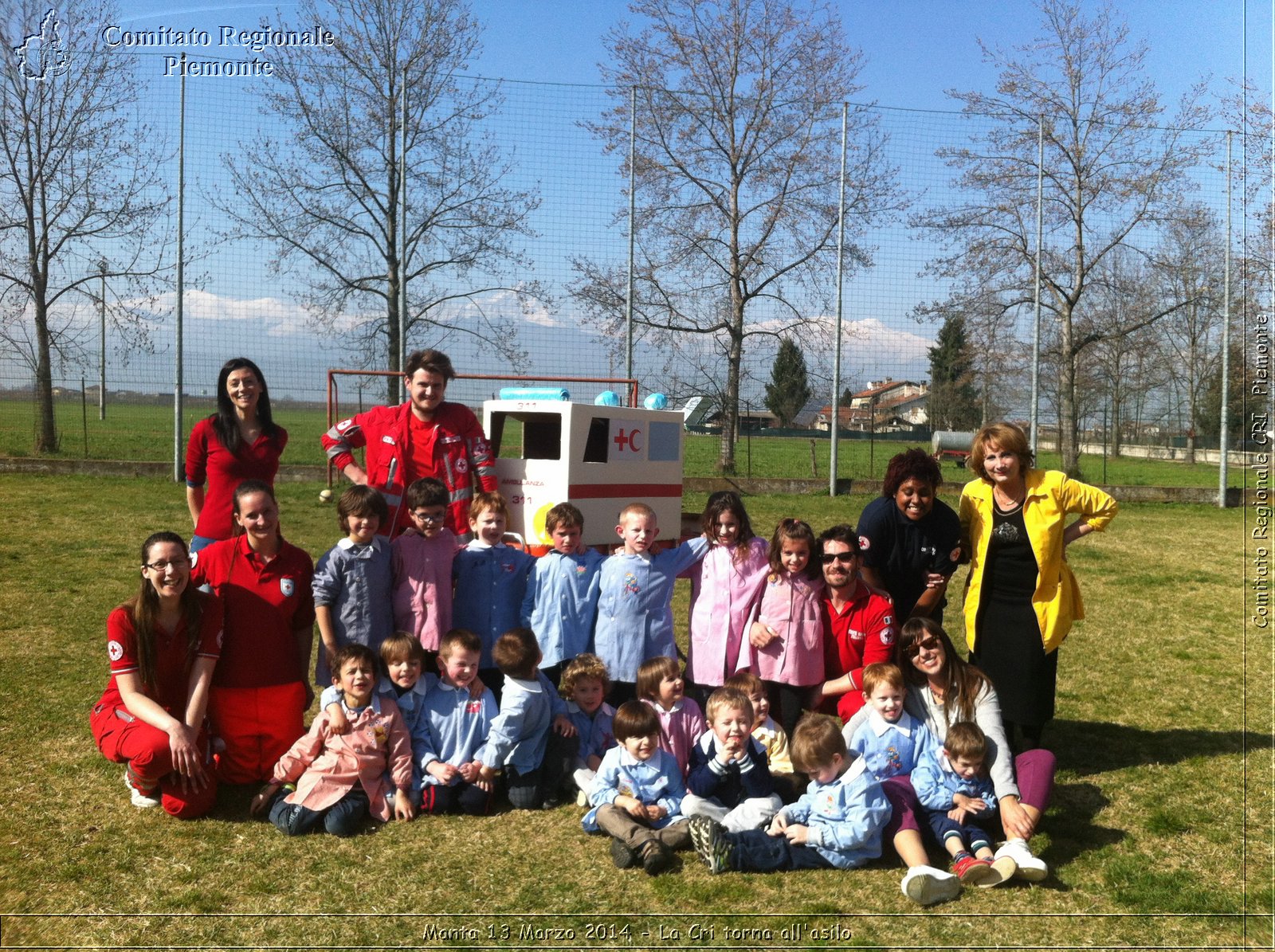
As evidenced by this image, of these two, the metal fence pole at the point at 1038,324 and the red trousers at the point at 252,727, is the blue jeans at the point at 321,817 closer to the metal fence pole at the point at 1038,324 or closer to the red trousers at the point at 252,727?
the red trousers at the point at 252,727

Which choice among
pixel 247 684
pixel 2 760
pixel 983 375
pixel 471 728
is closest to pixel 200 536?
pixel 247 684

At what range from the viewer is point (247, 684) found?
13.9 feet

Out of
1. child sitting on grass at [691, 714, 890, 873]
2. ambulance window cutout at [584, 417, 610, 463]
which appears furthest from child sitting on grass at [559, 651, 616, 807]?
ambulance window cutout at [584, 417, 610, 463]

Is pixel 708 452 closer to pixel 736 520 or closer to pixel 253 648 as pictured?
pixel 736 520

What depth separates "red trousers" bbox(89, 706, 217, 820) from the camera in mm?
3906

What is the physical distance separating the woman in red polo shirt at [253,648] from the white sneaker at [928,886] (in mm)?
2421

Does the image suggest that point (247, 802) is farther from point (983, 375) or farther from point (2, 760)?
point (983, 375)

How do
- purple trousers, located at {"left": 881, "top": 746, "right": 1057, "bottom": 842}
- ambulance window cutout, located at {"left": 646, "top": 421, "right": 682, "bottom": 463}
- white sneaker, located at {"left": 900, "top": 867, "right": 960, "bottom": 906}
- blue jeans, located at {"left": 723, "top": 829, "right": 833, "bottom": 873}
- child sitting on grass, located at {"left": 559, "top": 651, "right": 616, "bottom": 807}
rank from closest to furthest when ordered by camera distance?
1. white sneaker, located at {"left": 900, "top": 867, "right": 960, "bottom": 906}
2. blue jeans, located at {"left": 723, "top": 829, "right": 833, "bottom": 873}
3. purple trousers, located at {"left": 881, "top": 746, "right": 1057, "bottom": 842}
4. child sitting on grass, located at {"left": 559, "top": 651, "right": 616, "bottom": 807}
5. ambulance window cutout, located at {"left": 646, "top": 421, "right": 682, "bottom": 463}

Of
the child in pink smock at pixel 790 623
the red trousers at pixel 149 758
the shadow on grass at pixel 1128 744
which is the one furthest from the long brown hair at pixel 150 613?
the shadow on grass at pixel 1128 744

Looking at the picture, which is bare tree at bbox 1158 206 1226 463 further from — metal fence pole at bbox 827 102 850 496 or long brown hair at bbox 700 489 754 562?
long brown hair at bbox 700 489 754 562

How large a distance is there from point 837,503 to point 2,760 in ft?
39.3

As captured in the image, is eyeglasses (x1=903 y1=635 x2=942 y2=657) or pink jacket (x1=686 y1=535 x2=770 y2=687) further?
pink jacket (x1=686 y1=535 x2=770 y2=687)

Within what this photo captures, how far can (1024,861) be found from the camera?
11.4 feet

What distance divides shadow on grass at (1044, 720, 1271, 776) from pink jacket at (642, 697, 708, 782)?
73.2 inches
